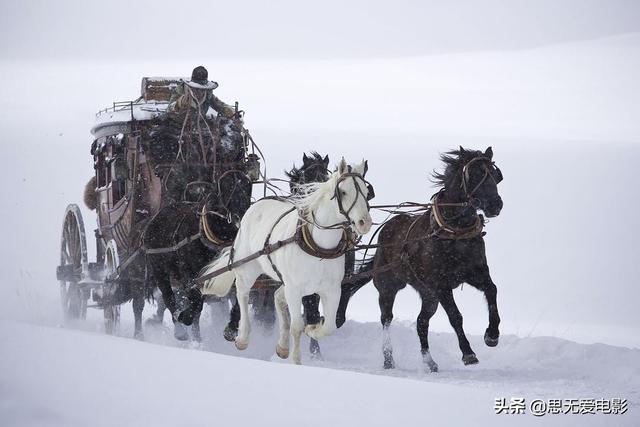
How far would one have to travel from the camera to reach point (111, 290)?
39.1ft

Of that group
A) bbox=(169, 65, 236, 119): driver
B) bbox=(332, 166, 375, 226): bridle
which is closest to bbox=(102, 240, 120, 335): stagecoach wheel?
bbox=(169, 65, 236, 119): driver

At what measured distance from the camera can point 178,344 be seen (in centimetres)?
1102

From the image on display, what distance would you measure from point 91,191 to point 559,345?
7812 millimetres

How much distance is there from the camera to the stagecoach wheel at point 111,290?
1188 cm

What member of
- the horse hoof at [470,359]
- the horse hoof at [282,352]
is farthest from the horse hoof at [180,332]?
the horse hoof at [470,359]

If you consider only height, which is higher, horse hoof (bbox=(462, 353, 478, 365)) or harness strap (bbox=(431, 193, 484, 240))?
harness strap (bbox=(431, 193, 484, 240))

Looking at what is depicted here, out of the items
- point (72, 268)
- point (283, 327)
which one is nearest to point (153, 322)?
point (72, 268)

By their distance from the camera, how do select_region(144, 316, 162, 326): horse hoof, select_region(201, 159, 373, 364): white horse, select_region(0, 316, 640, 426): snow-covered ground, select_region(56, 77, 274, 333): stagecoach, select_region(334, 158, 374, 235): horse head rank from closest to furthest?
select_region(0, 316, 640, 426): snow-covered ground
select_region(334, 158, 374, 235): horse head
select_region(201, 159, 373, 364): white horse
select_region(56, 77, 274, 333): stagecoach
select_region(144, 316, 162, 326): horse hoof

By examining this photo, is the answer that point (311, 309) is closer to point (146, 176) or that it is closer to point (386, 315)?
point (386, 315)

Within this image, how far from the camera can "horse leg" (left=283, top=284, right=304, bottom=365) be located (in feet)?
26.2

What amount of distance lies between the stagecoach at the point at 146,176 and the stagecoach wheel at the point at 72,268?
36 centimetres

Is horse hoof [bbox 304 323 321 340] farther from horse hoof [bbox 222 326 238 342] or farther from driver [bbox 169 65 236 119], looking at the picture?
driver [bbox 169 65 236 119]

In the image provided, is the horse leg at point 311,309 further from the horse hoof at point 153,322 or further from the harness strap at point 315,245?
the horse hoof at point 153,322

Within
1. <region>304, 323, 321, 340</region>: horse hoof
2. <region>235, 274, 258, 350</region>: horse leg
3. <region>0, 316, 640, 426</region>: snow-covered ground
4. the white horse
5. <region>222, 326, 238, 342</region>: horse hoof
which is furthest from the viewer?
<region>222, 326, 238, 342</region>: horse hoof
